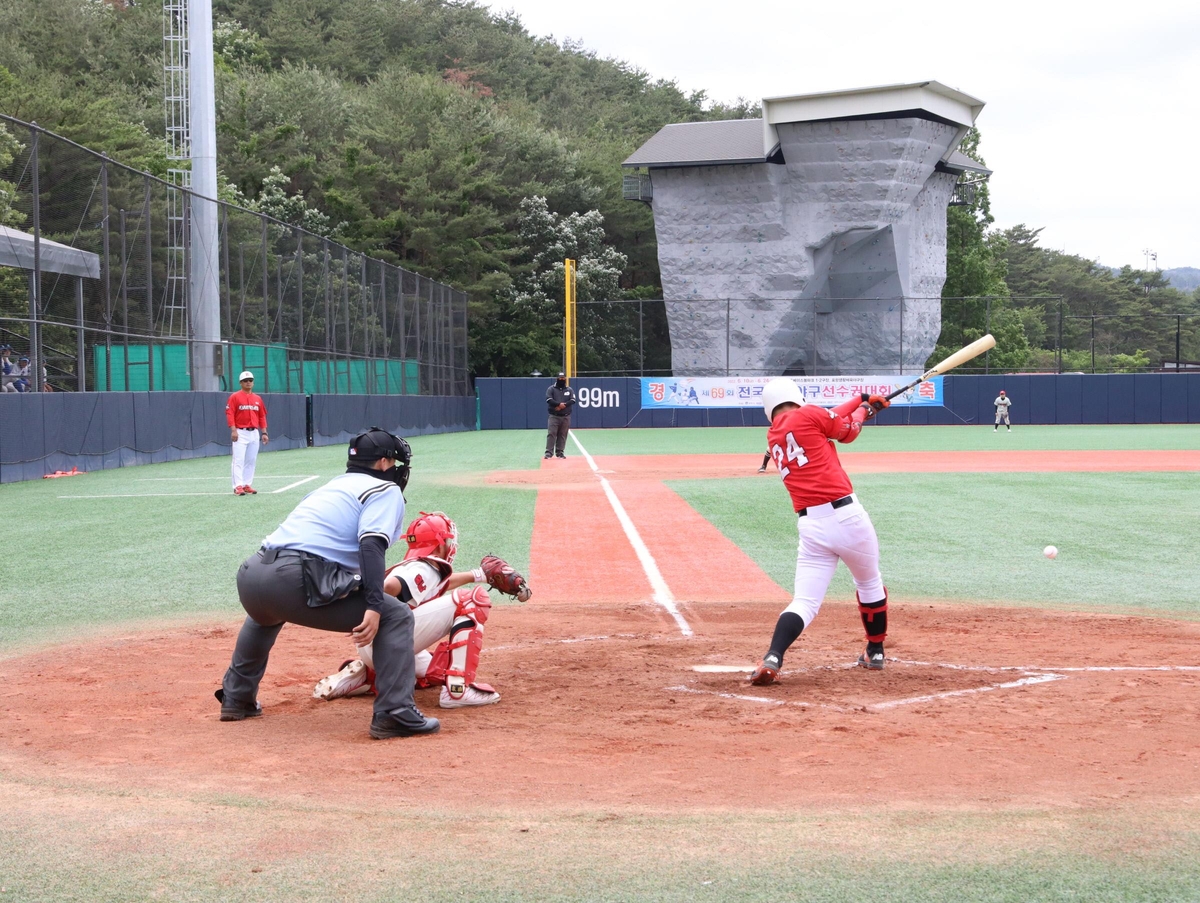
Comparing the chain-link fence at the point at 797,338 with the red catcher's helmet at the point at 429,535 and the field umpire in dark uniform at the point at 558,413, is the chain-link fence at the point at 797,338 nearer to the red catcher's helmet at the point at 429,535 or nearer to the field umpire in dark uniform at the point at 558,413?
the field umpire in dark uniform at the point at 558,413

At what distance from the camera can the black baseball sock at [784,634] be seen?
6.76 m

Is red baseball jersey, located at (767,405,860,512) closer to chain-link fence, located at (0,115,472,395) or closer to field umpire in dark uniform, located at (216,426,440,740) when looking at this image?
field umpire in dark uniform, located at (216,426,440,740)

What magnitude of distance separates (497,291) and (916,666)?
190ft

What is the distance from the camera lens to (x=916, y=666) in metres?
7.36

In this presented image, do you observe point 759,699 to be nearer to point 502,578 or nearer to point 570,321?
point 502,578

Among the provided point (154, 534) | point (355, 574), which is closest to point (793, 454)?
point (355, 574)

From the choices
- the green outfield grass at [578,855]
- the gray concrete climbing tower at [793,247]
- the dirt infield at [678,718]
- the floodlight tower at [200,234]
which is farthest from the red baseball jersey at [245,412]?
the gray concrete climbing tower at [793,247]

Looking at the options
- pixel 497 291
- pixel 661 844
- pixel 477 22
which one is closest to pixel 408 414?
pixel 497 291

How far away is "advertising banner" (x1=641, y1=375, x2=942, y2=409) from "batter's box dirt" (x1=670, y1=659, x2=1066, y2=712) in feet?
158

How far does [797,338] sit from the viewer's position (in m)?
58.9

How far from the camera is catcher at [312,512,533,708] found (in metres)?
6.26

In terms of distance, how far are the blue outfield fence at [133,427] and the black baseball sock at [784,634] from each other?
17.4 meters

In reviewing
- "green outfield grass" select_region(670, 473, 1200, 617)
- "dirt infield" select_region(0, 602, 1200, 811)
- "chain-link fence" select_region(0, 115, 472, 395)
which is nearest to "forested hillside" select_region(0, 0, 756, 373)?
"chain-link fence" select_region(0, 115, 472, 395)

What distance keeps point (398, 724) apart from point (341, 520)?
98 centimetres
